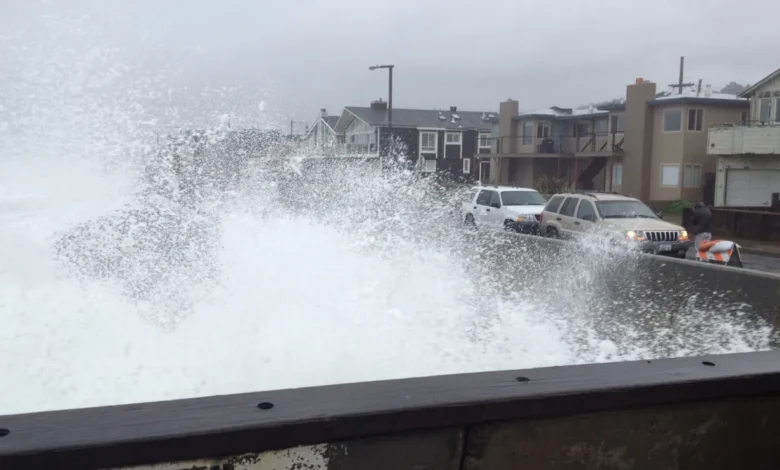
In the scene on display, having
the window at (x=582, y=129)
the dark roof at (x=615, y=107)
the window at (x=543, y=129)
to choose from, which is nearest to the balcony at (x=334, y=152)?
the dark roof at (x=615, y=107)

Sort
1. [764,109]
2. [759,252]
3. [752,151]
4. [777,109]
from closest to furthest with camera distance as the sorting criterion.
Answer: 1. [759,252]
2. [752,151]
3. [777,109]
4. [764,109]

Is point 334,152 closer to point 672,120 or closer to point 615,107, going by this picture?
point 672,120

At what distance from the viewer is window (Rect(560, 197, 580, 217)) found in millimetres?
18672

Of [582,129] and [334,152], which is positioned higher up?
[582,129]

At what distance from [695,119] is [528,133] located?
50.9 ft

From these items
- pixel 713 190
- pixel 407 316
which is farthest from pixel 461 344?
pixel 713 190

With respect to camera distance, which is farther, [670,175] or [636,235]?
[670,175]

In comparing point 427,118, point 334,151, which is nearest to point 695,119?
point 334,151

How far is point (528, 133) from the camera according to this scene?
57.1m

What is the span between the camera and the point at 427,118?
244 ft

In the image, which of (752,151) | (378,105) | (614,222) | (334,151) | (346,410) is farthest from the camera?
(378,105)

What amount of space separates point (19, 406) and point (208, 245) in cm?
348

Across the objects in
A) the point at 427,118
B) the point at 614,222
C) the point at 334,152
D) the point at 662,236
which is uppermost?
the point at 427,118

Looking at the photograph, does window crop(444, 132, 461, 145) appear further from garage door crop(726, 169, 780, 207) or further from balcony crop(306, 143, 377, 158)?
balcony crop(306, 143, 377, 158)
